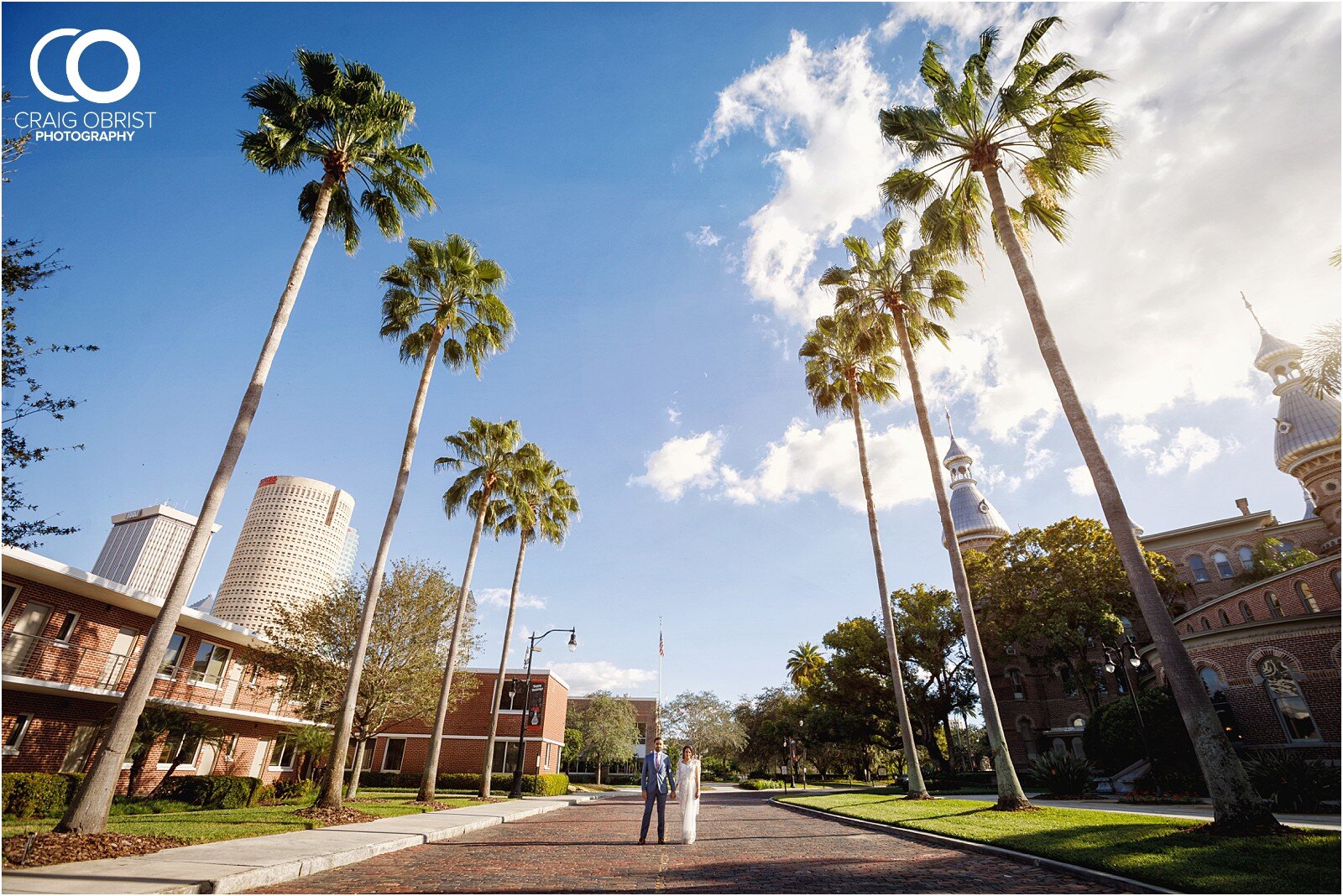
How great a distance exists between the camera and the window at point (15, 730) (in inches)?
665

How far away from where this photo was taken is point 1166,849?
8484 millimetres

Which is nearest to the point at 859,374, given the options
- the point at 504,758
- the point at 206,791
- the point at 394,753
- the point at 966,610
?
the point at 966,610

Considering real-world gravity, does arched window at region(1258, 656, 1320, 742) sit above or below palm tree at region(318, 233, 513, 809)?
below

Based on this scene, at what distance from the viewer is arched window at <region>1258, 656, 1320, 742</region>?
22297 millimetres

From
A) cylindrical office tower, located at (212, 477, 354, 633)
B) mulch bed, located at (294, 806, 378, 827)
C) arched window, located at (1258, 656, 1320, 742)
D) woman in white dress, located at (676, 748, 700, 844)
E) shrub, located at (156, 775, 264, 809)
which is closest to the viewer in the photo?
woman in white dress, located at (676, 748, 700, 844)

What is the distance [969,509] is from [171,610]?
60.6 m

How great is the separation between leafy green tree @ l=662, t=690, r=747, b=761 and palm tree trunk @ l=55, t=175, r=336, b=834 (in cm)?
6518

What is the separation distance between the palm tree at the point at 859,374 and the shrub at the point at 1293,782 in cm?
925

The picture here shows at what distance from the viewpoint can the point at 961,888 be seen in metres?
7.16

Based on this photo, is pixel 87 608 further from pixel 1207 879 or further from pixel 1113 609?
pixel 1113 609

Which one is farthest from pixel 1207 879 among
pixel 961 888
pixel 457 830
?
pixel 457 830

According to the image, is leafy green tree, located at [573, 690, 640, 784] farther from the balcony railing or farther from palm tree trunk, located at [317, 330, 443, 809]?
palm tree trunk, located at [317, 330, 443, 809]

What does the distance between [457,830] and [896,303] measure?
20.9 m

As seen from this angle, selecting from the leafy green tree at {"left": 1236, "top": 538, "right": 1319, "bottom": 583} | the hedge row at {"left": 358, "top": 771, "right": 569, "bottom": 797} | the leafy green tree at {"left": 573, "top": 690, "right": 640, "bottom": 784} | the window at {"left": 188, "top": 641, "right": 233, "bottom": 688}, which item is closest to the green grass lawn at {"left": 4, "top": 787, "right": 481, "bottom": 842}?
the window at {"left": 188, "top": 641, "right": 233, "bottom": 688}
